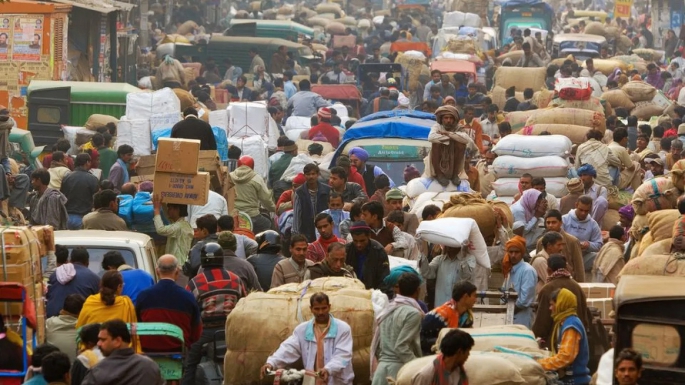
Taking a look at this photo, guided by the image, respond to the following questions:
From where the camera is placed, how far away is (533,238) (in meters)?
15.8

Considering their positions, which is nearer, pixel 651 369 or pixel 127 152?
pixel 651 369

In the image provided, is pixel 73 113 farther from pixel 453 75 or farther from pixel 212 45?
pixel 212 45

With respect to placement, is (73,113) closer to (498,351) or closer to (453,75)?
(453,75)

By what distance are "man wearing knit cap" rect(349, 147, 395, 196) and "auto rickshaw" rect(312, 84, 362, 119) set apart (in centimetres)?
1364

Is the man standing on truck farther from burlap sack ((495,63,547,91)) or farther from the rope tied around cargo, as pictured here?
the rope tied around cargo

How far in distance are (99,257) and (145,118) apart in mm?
8676

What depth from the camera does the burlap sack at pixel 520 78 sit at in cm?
3111

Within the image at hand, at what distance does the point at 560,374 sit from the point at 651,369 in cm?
109

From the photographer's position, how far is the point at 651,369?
9719 millimetres

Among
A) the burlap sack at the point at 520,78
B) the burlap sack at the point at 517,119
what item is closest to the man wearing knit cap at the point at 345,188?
the burlap sack at the point at 517,119

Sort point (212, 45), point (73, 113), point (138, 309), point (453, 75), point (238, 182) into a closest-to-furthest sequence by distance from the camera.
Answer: point (138, 309) < point (238, 182) < point (73, 113) < point (453, 75) < point (212, 45)

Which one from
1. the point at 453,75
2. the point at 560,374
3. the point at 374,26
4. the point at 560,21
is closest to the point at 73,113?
the point at 453,75

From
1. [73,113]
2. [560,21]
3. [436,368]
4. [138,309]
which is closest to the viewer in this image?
[436,368]

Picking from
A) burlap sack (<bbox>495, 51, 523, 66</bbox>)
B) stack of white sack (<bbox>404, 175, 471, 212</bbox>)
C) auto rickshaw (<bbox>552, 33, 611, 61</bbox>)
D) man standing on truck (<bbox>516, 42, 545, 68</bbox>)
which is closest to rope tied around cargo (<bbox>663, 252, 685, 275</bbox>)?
stack of white sack (<bbox>404, 175, 471, 212</bbox>)
